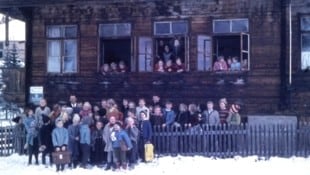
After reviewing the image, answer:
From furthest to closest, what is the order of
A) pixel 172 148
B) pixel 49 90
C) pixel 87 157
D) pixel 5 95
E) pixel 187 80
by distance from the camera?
pixel 5 95, pixel 49 90, pixel 187 80, pixel 172 148, pixel 87 157

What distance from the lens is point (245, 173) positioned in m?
15.0

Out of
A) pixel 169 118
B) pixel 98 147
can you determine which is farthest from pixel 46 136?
pixel 169 118

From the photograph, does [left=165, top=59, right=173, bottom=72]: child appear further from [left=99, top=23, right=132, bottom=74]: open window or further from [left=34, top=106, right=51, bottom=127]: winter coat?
[left=34, top=106, right=51, bottom=127]: winter coat

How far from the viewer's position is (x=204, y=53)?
66.7 feet

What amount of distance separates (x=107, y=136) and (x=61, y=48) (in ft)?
22.8

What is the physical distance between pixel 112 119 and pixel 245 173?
411 cm

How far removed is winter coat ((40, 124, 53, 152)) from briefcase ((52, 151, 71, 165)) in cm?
96

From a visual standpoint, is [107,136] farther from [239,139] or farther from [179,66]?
[179,66]

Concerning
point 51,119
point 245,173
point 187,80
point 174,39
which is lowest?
point 245,173

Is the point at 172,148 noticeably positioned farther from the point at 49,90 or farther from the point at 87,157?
the point at 49,90

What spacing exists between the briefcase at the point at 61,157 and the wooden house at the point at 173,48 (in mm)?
5660

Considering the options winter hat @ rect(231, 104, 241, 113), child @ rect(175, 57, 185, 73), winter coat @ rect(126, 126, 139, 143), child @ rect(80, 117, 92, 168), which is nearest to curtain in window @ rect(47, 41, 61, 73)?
child @ rect(175, 57, 185, 73)

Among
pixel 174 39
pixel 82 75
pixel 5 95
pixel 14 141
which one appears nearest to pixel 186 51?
pixel 174 39

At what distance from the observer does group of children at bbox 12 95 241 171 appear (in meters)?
15.8
